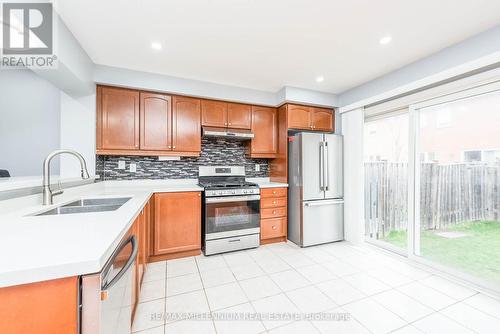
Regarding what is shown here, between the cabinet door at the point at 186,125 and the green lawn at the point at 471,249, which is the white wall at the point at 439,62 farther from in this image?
the cabinet door at the point at 186,125

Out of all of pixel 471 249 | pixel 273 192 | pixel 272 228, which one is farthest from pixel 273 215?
pixel 471 249

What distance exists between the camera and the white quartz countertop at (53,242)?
67cm

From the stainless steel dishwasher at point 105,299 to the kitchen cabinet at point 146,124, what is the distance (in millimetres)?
1991

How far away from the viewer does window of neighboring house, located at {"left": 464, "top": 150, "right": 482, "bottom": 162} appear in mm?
2140

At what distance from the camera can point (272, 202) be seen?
3209 mm

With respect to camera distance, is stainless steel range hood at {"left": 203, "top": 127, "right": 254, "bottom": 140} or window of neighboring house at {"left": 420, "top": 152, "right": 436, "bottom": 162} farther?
stainless steel range hood at {"left": 203, "top": 127, "right": 254, "bottom": 140}

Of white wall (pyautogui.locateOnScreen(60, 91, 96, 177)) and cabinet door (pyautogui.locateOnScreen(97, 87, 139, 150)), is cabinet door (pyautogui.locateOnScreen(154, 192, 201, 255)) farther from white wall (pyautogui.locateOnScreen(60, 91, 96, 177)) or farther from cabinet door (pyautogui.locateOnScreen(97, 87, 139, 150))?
white wall (pyautogui.locateOnScreen(60, 91, 96, 177))

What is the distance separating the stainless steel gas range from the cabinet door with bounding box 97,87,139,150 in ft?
3.72

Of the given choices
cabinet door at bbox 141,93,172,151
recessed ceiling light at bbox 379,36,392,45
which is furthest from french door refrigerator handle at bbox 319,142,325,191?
cabinet door at bbox 141,93,172,151

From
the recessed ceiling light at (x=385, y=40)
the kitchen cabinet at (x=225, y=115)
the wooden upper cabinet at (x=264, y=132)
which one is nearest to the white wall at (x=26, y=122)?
the kitchen cabinet at (x=225, y=115)

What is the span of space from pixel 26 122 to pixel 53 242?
10.9 ft

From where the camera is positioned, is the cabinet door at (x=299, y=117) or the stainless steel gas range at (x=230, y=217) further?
the cabinet door at (x=299, y=117)

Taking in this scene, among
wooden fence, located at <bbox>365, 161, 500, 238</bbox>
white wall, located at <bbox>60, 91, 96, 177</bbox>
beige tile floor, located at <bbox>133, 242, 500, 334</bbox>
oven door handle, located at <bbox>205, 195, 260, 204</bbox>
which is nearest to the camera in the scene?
beige tile floor, located at <bbox>133, 242, 500, 334</bbox>

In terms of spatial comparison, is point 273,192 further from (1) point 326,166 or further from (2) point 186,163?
(2) point 186,163
